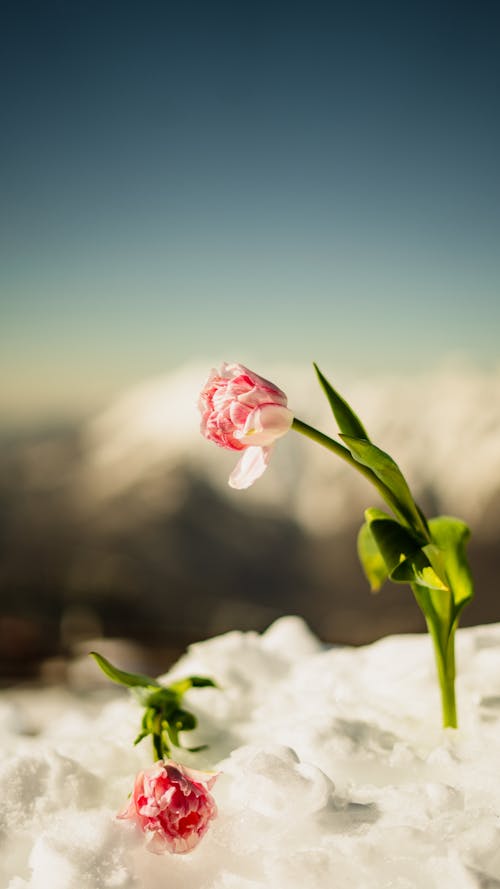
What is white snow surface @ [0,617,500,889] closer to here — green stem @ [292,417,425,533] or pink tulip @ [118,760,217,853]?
pink tulip @ [118,760,217,853]

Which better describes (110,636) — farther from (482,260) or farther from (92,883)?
(92,883)

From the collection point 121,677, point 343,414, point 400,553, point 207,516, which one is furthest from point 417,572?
point 207,516

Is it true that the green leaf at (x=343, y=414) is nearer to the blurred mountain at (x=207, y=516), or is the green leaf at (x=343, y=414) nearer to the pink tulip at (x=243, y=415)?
the pink tulip at (x=243, y=415)

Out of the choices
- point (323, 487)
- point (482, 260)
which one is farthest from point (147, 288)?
point (482, 260)

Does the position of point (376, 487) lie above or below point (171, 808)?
above

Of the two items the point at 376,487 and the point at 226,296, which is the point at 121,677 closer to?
the point at 376,487

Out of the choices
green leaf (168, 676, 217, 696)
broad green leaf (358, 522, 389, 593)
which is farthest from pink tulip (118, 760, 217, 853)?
broad green leaf (358, 522, 389, 593)
